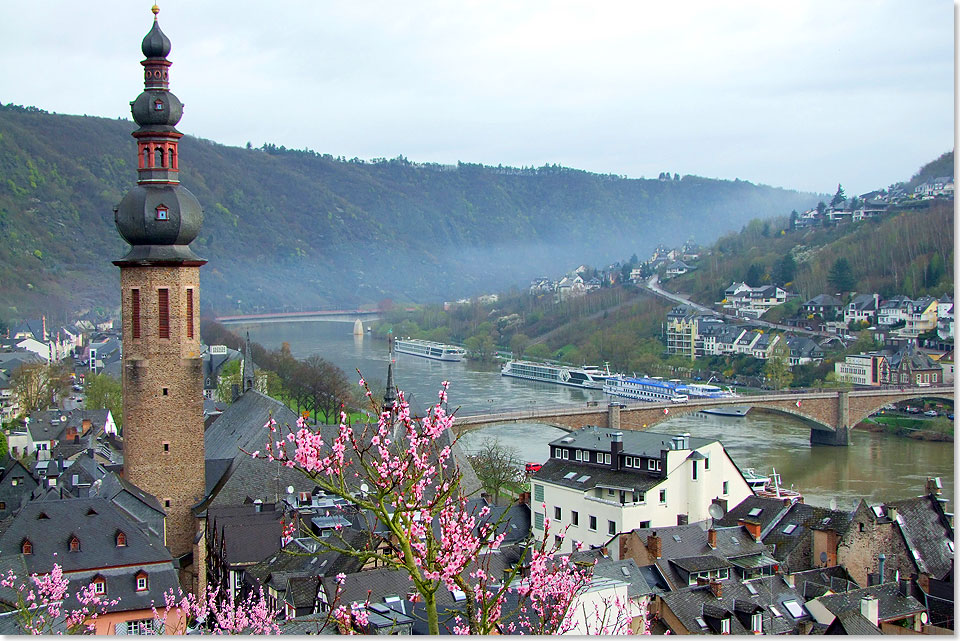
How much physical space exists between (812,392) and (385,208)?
94.9m

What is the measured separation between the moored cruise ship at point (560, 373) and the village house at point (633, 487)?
94.4 feet

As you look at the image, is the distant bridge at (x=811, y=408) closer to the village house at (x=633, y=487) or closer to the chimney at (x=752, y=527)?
the village house at (x=633, y=487)

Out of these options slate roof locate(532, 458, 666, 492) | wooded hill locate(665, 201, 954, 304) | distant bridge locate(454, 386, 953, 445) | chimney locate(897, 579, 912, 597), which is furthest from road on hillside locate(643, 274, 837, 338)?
chimney locate(897, 579, 912, 597)

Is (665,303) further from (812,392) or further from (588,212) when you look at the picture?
(588,212)

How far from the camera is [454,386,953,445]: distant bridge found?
28188mm

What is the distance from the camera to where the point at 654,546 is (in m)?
Result: 11.2

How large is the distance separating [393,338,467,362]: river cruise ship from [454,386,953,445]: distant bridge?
976 inches

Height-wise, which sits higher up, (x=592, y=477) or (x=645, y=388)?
(x=592, y=477)

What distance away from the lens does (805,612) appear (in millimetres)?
9883

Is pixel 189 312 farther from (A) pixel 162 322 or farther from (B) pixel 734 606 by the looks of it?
(B) pixel 734 606

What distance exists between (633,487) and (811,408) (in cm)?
1777

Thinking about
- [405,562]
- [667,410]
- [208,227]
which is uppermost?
[208,227]

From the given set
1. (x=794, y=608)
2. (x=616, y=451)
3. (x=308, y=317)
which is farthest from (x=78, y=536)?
(x=308, y=317)

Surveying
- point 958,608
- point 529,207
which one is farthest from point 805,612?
point 529,207
